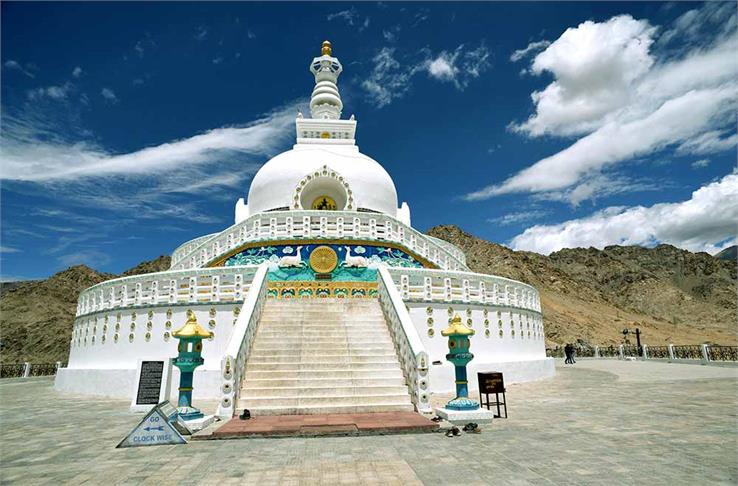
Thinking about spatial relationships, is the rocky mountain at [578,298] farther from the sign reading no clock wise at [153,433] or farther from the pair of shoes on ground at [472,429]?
the sign reading no clock wise at [153,433]

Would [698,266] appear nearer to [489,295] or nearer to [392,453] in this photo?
[489,295]

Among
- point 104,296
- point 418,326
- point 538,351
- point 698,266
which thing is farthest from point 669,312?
point 104,296

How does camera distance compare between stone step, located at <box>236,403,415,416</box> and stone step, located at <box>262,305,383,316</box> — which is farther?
stone step, located at <box>262,305,383,316</box>

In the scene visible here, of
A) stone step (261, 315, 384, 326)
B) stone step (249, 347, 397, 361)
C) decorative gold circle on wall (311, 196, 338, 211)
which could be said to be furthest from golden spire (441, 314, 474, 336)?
decorative gold circle on wall (311, 196, 338, 211)

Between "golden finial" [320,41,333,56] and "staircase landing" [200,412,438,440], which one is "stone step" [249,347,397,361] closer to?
"staircase landing" [200,412,438,440]

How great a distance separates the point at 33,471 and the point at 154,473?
196 cm

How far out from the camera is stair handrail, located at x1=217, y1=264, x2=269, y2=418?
10.4 metres

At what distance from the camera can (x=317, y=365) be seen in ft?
40.5

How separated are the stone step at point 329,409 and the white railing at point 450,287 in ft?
18.8

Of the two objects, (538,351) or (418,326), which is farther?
(538,351)

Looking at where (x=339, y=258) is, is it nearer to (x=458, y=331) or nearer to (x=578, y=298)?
(x=458, y=331)

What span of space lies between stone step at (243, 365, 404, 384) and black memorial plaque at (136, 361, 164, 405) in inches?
98.9

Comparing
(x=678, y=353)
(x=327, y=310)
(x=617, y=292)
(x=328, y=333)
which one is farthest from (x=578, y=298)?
(x=328, y=333)

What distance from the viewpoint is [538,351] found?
67.5 feet
